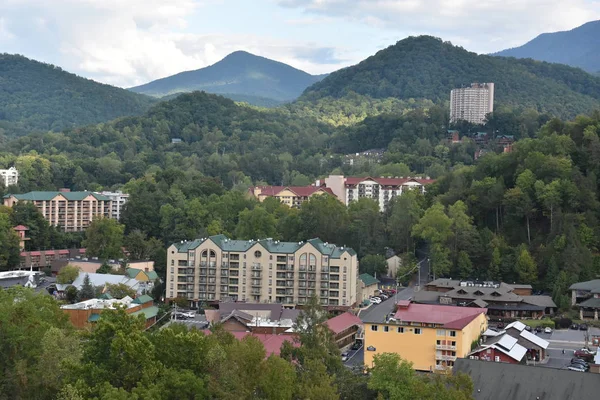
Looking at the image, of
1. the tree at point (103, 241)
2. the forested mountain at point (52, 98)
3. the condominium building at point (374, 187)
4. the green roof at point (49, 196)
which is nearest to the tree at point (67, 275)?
the tree at point (103, 241)

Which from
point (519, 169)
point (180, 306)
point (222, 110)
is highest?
point (222, 110)

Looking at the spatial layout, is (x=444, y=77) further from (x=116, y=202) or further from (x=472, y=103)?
(x=116, y=202)

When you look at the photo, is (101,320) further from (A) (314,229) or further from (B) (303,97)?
(B) (303,97)

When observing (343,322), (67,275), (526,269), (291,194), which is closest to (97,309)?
(67,275)

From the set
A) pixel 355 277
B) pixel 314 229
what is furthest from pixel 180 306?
pixel 314 229

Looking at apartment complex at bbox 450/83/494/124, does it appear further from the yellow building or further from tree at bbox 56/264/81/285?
the yellow building

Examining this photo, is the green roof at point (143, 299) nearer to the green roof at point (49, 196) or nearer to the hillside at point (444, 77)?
the green roof at point (49, 196)

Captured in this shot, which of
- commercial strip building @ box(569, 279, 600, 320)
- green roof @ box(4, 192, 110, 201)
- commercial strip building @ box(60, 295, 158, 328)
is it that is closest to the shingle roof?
commercial strip building @ box(60, 295, 158, 328)
